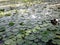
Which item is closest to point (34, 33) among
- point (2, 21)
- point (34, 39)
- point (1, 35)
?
point (34, 39)

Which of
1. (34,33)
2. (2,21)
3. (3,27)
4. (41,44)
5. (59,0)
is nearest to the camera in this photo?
(41,44)

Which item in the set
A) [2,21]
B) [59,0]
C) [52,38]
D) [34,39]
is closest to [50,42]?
[52,38]

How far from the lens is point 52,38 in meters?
2.06

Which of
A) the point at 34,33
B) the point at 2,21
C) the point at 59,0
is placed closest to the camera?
the point at 34,33

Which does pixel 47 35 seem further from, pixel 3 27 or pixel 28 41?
pixel 3 27

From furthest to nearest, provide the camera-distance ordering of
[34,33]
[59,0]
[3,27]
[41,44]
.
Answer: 1. [59,0]
2. [3,27]
3. [34,33]
4. [41,44]

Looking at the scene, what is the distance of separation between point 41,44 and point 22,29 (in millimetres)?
459

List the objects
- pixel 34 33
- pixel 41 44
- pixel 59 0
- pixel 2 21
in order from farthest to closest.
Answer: pixel 59 0, pixel 2 21, pixel 34 33, pixel 41 44

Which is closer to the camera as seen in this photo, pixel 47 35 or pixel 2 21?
pixel 47 35

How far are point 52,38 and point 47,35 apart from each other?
8 centimetres

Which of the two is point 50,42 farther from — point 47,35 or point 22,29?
point 22,29

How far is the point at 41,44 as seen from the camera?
2020mm

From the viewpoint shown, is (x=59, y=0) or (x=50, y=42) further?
(x=59, y=0)

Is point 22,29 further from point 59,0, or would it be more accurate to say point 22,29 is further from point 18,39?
point 59,0
